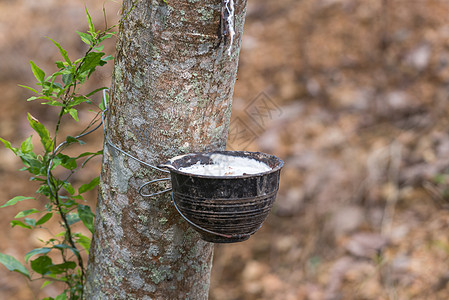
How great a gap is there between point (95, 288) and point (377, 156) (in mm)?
2457

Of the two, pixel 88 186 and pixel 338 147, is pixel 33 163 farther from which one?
pixel 338 147

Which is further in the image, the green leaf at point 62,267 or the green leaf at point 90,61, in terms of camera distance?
the green leaf at point 62,267

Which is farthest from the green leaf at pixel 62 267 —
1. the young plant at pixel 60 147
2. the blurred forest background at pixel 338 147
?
the blurred forest background at pixel 338 147

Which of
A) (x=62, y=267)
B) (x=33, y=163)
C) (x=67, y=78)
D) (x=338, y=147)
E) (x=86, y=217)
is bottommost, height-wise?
(x=338, y=147)

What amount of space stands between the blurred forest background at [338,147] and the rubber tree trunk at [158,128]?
1.29 meters

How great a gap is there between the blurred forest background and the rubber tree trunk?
1290mm

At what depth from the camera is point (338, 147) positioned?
11.2ft

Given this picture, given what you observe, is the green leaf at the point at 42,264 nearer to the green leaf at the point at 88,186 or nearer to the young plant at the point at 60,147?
the young plant at the point at 60,147

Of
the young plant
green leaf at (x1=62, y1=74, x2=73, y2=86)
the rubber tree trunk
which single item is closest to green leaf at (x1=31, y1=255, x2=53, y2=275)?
the young plant

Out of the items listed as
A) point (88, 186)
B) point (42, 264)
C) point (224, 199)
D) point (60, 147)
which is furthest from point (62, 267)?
point (224, 199)

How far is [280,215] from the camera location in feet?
10.8

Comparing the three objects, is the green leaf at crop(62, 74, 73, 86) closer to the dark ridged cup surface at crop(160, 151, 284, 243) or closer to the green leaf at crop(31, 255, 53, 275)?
the dark ridged cup surface at crop(160, 151, 284, 243)

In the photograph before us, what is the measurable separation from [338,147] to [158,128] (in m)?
2.42

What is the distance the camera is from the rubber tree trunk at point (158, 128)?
1.18 metres
